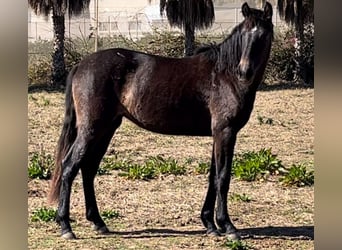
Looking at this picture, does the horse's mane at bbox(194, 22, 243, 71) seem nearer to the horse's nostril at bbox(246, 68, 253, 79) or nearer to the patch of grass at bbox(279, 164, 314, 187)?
the horse's nostril at bbox(246, 68, 253, 79)

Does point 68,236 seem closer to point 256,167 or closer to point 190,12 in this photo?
point 256,167

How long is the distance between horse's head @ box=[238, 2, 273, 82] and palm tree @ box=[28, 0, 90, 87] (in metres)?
10.1

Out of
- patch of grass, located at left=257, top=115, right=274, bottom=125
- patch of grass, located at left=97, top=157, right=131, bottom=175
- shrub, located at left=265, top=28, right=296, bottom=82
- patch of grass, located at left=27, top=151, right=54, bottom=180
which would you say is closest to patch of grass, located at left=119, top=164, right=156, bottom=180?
patch of grass, located at left=97, top=157, right=131, bottom=175

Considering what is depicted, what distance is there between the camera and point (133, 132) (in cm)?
923

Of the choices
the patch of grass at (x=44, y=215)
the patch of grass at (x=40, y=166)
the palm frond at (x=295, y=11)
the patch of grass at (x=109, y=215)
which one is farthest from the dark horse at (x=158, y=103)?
the palm frond at (x=295, y=11)

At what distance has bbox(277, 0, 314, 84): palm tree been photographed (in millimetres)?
14391

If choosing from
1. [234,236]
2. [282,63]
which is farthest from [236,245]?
[282,63]

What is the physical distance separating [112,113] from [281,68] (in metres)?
10.8

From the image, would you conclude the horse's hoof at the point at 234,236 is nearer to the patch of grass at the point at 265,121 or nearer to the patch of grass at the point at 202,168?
the patch of grass at the point at 202,168

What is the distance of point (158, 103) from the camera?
4.45 meters

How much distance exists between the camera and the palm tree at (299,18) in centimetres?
1439

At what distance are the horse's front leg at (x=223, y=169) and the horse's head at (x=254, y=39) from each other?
0.46 metres

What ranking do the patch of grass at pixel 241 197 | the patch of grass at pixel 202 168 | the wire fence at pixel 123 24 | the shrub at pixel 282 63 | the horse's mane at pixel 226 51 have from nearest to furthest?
the horse's mane at pixel 226 51 → the patch of grass at pixel 241 197 → the patch of grass at pixel 202 168 → the shrub at pixel 282 63 → the wire fence at pixel 123 24

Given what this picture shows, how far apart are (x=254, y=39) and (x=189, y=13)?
9.99 meters
